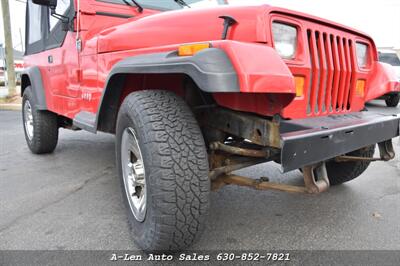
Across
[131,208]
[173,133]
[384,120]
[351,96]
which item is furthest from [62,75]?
[384,120]

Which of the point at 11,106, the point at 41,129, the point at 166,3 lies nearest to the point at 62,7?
the point at 166,3

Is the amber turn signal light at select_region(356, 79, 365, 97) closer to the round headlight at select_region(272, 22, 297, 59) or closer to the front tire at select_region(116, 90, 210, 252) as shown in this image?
the round headlight at select_region(272, 22, 297, 59)

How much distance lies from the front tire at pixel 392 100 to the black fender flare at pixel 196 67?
1.86 metres

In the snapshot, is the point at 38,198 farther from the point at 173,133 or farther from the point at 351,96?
the point at 351,96

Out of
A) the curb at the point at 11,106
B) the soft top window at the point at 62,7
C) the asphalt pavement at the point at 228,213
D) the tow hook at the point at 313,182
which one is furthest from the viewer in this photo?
the curb at the point at 11,106

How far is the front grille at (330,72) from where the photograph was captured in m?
2.03

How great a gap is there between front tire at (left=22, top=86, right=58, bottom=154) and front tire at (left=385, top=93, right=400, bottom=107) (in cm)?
368

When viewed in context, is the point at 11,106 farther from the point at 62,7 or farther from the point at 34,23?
the point at 62,7

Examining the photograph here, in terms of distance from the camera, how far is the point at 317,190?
204cm

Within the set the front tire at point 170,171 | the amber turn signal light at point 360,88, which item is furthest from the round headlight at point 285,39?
the amber turn signal light at point 360,88

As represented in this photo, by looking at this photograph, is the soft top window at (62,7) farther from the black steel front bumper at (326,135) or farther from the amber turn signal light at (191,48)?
the black steel front bumper at (326,135)

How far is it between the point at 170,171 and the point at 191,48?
642 mm

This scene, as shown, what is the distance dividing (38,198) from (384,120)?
9.23ft

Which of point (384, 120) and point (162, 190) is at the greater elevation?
point (384, 120)
